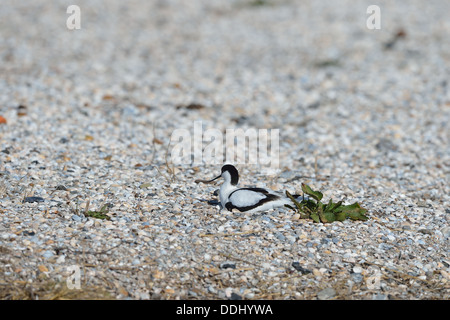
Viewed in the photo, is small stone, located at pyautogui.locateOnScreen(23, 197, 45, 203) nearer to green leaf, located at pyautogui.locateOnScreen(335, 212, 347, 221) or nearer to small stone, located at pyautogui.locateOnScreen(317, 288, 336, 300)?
small stone, located at pyautogui.locateOnScreen(317, 288, 336, 300)

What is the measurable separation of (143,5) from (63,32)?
160 inches

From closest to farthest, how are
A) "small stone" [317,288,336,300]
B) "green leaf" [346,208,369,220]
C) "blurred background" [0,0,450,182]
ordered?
1. "small stone" [317,288,336,300]
2. "green leaf" [346,208,369,220]
3. "blurred background" [0,0,450,182]

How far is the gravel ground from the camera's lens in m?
5.75

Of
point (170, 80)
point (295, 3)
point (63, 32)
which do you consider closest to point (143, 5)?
point (63, 32)

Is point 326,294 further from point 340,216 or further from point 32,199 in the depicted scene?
point 32,199

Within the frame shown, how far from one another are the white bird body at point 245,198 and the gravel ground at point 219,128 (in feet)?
0.56

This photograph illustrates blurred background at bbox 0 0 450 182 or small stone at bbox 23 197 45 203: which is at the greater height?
blurred background at bbox 0 0 450 182

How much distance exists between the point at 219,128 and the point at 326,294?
5.68 metres

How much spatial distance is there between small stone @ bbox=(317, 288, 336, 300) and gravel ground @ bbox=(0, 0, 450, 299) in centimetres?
2

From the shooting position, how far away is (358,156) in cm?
979

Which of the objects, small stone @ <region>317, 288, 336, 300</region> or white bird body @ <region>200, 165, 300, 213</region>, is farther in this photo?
white bird body @ <region>200, 165, 300, 213</region>

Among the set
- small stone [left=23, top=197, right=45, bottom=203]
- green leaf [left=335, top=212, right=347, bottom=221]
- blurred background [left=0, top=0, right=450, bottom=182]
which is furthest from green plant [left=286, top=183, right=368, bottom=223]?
small stone [left=23, top=197, right=45, bottom=203]

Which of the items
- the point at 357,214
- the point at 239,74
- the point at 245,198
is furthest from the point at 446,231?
the point at 239,74

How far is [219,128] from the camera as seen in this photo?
1060 centimetres
